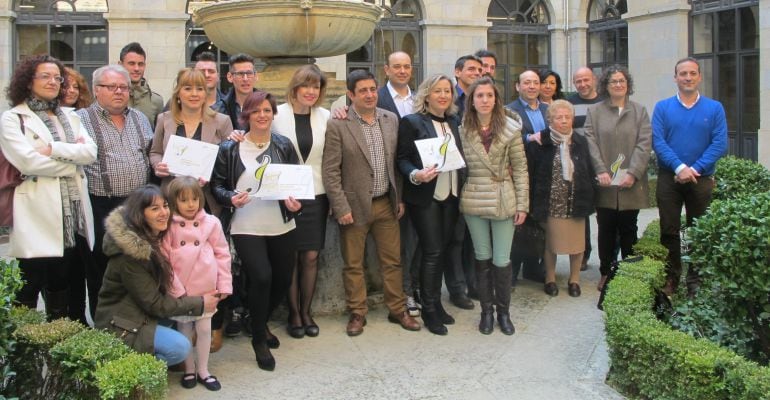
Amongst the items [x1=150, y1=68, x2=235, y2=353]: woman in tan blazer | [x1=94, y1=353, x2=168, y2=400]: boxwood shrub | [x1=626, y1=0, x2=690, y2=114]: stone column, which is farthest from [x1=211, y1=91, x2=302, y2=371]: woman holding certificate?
[x1=626, y1=0, x2=690, y2=114]: stone column

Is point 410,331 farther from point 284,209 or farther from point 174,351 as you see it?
point 174,351

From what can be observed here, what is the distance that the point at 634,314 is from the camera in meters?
5.25

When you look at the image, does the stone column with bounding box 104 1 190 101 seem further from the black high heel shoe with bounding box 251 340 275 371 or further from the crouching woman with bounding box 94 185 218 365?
the crouching woman with bounding box 94 185 218 365

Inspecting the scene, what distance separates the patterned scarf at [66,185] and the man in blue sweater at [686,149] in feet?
16.6

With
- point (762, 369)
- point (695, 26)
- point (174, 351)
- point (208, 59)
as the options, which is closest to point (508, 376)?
point (762, 369)

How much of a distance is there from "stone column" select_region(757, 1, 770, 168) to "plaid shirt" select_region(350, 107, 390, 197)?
12572mm

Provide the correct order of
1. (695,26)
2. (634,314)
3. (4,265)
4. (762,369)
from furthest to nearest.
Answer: (695,26) → (634,314) → (4,265) → (762,369)

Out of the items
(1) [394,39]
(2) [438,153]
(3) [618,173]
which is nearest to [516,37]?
(1) [394,39]

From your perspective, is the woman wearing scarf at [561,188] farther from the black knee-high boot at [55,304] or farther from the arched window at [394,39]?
the arched window at [394,39]

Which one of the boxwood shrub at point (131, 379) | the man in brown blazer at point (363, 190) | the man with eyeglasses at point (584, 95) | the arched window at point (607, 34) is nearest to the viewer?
the boxwood shrub at point (131, 379)

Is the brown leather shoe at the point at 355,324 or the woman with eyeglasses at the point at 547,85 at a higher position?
the woman with eyeglasses at the point at 547,85

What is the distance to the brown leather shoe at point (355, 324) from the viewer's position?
20.2 ft

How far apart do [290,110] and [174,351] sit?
6.72 feet

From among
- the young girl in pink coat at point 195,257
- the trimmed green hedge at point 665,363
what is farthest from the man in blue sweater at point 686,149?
the young girl in pink coat at point 195,257
